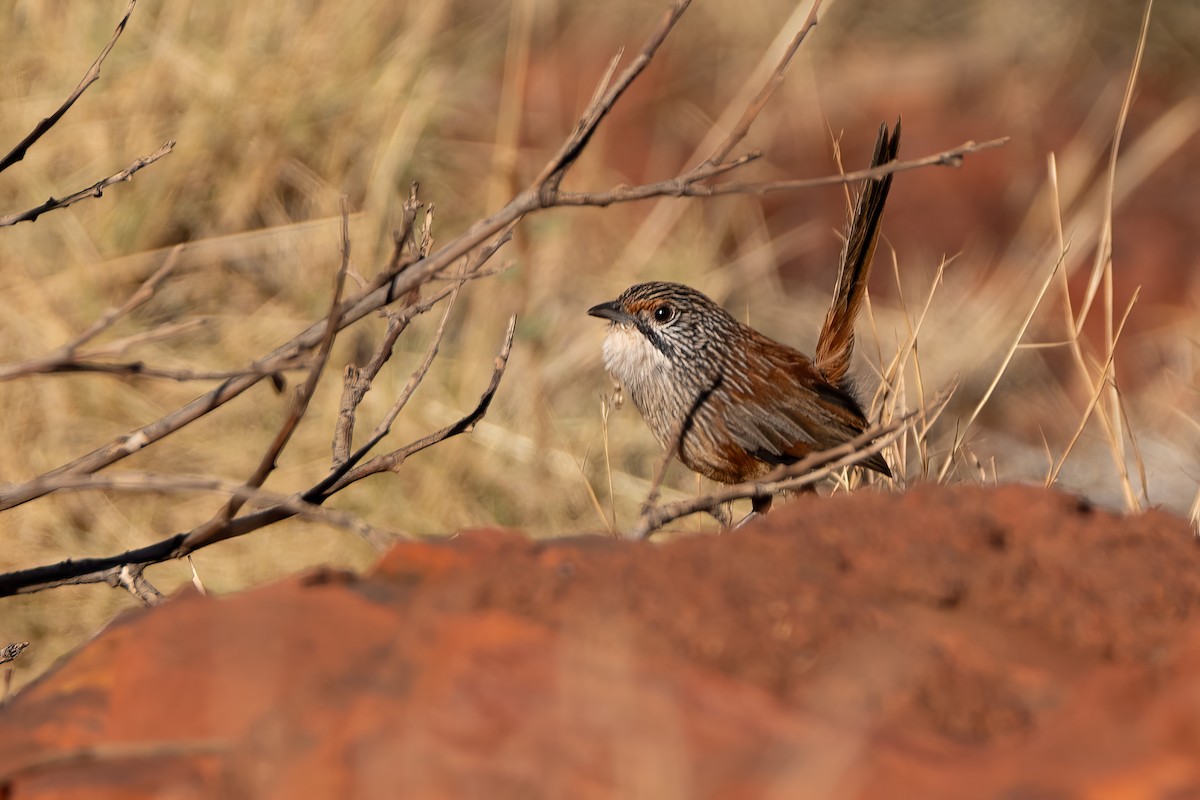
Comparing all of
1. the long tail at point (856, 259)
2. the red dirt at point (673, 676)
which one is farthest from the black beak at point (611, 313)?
the red dirt at point (673, 676)

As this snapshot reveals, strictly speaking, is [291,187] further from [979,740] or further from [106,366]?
[979,740]

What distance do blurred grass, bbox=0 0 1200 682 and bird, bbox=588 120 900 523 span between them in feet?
1.40

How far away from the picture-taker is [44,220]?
704 cm

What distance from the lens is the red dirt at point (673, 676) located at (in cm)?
185

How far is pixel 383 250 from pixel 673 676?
19.2ft

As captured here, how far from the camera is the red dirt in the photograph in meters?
1.85

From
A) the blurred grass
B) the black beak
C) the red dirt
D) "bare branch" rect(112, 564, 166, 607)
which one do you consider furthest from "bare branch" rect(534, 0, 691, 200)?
the black beak

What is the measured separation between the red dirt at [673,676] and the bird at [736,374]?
2.60 metres

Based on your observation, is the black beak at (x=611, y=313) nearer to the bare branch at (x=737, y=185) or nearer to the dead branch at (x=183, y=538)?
the dead branch at (x=183, y=538)

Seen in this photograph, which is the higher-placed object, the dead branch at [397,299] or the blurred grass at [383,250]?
the blurred grass at [383,250]

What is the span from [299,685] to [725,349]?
3.55 metres

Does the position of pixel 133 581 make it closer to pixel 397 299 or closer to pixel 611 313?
pixel 397 299

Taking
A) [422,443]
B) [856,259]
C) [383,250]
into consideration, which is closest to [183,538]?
[422,443]

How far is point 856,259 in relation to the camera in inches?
207
